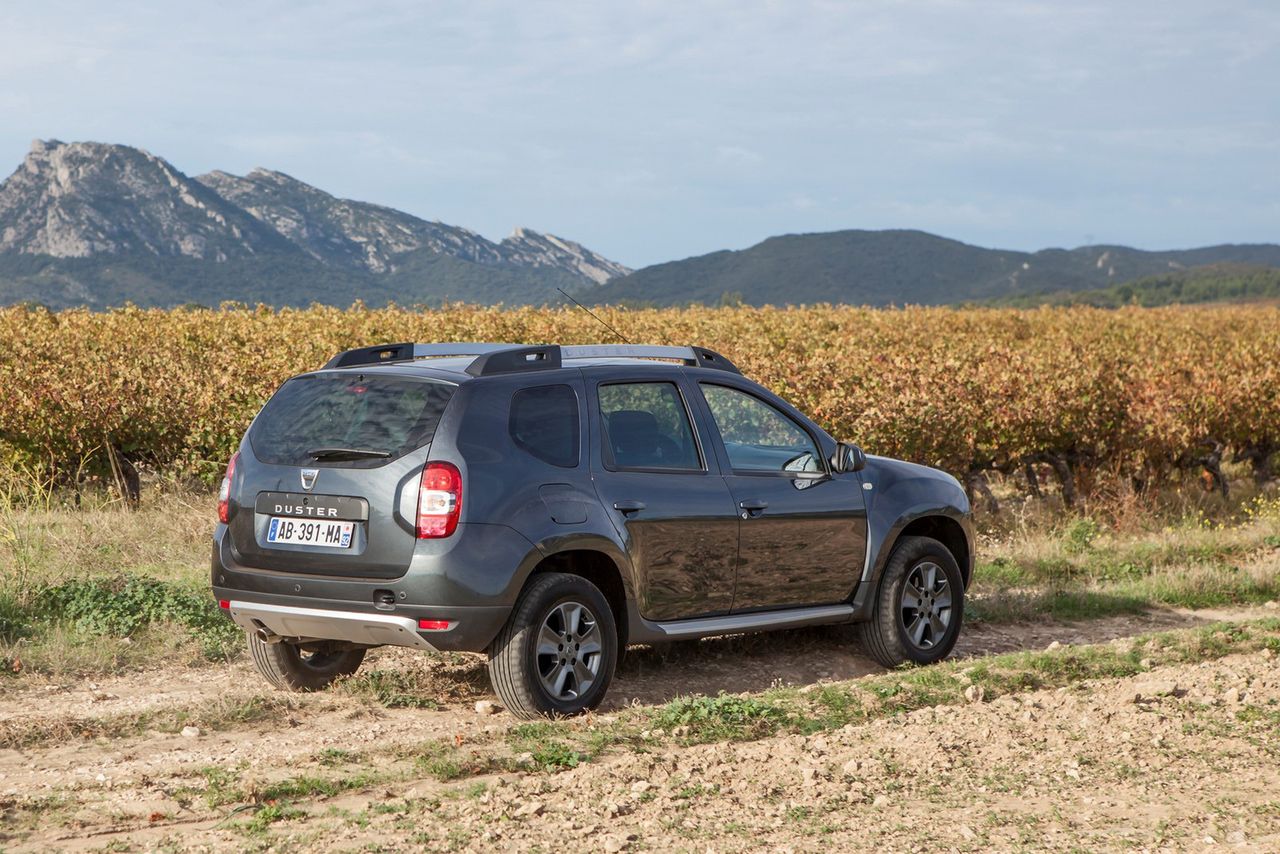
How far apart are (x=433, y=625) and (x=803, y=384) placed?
8846mm

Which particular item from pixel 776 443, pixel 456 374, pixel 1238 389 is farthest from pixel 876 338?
pixel 456 374

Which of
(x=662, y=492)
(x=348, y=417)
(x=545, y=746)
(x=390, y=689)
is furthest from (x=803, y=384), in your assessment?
(x=545, y=746)

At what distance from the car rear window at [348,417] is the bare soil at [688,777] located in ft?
4.29

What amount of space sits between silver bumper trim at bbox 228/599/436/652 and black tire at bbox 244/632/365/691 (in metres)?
0.61

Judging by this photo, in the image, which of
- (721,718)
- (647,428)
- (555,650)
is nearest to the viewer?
(721,718)

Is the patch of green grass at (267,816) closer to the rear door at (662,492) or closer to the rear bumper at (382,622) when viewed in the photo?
the rear bumper at (382,622)

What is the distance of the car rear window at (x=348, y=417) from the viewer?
6.54 metres

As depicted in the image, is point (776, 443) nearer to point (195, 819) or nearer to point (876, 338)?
point (195, 819)

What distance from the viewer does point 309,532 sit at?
Result: 21.8 feet

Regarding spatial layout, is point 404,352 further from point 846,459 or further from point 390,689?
point 846,459

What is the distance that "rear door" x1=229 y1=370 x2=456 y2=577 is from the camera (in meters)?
6.43

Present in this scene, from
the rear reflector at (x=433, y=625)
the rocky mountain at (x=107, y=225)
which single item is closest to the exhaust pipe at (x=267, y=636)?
the rear reflector at (x=433, y=625)

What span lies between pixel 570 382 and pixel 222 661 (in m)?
2.91

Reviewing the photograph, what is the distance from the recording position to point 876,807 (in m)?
5.46
